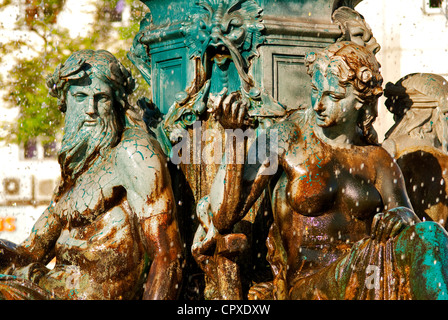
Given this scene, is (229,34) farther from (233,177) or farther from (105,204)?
(105,204)

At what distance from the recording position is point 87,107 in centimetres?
602

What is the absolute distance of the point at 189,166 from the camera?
252 inches

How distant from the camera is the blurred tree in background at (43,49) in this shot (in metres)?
16.8

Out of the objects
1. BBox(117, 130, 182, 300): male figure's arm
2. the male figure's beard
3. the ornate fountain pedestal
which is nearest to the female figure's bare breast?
the ornate fountain pedestal

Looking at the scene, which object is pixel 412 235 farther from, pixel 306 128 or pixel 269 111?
pixel 269 111

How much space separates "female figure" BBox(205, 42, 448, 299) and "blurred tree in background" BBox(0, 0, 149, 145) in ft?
35.7

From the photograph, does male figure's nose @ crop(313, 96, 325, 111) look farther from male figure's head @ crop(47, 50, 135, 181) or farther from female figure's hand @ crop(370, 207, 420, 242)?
male figure's head @ crop(47, 50, 135, 181)

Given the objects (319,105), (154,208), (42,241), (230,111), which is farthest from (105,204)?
(319,105)

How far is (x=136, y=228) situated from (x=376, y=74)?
164 centimetres

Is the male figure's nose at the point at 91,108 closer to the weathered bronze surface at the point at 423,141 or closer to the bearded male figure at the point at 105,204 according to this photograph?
the bearded male figure at the point at 105,204

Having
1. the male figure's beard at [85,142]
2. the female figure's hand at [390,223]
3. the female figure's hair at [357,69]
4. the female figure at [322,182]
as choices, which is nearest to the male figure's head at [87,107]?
the male figure's beard at [85,142]

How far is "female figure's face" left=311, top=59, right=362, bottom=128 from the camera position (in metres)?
5.59

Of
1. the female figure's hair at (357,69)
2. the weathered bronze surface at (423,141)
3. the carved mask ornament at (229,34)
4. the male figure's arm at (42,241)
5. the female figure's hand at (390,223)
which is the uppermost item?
the carved mask ornament at (229,34)

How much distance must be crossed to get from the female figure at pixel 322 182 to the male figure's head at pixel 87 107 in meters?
0.81
